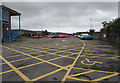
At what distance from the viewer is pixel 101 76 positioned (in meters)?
A: 4.09

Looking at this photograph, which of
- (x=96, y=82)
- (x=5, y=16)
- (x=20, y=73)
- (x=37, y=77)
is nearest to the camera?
(x=96, y=82)

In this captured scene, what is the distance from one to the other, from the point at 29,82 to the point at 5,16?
63.7ft

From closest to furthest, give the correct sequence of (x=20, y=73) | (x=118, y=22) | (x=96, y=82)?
(x=96, y=82)
(x=20, y=73)
(x=118, y=22)

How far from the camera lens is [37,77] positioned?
13.3 feet

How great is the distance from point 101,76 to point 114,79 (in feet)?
1.53

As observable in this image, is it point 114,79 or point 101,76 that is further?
point 101,76

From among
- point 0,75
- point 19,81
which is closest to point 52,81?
point 19,81

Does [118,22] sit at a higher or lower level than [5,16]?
lower

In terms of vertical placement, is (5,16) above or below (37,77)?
above

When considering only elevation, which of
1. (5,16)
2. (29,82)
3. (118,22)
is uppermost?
(5,16)

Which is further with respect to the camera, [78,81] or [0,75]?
[0,75]

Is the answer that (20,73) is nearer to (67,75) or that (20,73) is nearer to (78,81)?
(67,75)

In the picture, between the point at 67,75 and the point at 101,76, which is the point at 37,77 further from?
the point at 101,76

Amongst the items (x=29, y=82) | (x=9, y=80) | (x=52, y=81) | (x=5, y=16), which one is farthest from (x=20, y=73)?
(x=5, y=16)
